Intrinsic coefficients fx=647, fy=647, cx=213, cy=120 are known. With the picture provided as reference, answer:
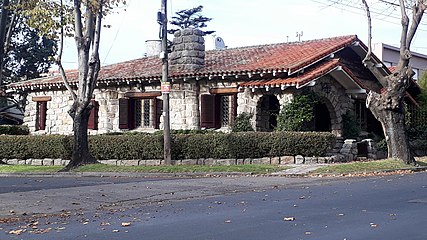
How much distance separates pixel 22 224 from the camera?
10.5 meters

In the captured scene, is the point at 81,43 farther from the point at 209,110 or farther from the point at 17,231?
the point at 17,231

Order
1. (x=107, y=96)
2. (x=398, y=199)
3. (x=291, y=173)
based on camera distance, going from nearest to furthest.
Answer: (x=398, y=199) < (x=291, y=173) < (x=107, y=96)

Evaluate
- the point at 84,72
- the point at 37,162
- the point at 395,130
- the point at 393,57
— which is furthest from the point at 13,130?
the point at 393,57

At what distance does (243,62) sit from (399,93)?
8.07 m

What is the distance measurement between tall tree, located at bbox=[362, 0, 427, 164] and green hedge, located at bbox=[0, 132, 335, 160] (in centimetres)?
210

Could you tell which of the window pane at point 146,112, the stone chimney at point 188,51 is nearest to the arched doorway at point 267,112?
the stone chimney at point 188,51

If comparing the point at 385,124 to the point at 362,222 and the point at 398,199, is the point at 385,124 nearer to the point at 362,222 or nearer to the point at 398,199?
the point at 398,199

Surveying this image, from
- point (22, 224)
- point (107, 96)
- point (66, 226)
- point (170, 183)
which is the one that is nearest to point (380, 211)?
point (66, 226)

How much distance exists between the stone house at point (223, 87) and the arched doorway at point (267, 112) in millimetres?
41

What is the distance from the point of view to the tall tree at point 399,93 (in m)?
21.5

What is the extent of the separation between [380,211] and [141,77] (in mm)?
19341

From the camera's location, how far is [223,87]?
2716cm

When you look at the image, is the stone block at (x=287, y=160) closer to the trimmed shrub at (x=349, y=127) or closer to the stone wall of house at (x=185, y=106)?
the trimmed shrub at (x=349, y=127)

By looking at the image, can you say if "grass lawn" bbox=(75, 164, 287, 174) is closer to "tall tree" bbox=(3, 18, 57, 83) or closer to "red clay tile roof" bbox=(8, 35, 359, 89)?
"red clay tile roof" bbox=(8, 35, 359, 89)
